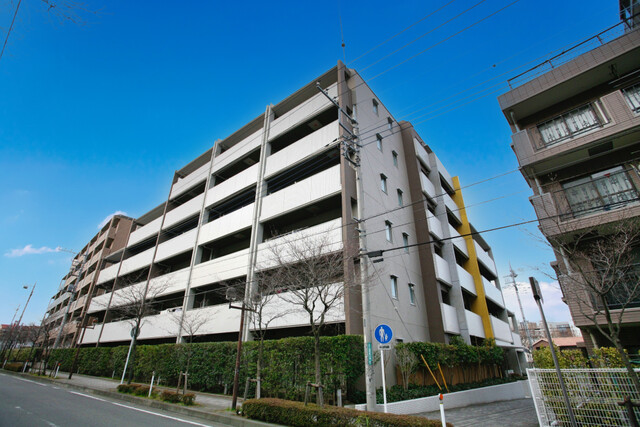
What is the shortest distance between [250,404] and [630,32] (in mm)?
19100

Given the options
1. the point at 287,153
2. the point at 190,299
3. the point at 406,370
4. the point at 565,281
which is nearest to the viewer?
the point at 565,281

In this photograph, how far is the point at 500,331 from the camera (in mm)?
24047

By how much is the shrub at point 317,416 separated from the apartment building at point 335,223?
4.80m

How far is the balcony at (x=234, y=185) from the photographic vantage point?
2189 centimetres

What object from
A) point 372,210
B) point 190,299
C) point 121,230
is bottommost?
point 190,299

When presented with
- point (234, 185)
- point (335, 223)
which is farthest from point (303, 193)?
point (234, 185)

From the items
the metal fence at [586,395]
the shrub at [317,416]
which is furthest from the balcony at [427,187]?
the shrub at [317,416]

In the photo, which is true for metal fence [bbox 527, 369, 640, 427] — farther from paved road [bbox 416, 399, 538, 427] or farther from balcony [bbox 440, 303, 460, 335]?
balcony [bbox 440, 303, 460, 335]

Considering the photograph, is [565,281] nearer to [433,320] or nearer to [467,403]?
[467,403]

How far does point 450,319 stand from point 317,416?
45.9 feet

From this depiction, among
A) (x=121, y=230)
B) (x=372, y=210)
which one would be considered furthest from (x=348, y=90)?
(x=121, y=230)

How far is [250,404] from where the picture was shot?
30.1 feet

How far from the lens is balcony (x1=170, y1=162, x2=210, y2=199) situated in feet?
92.1

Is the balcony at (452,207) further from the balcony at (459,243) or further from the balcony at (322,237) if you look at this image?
the balcony at (322,237)
